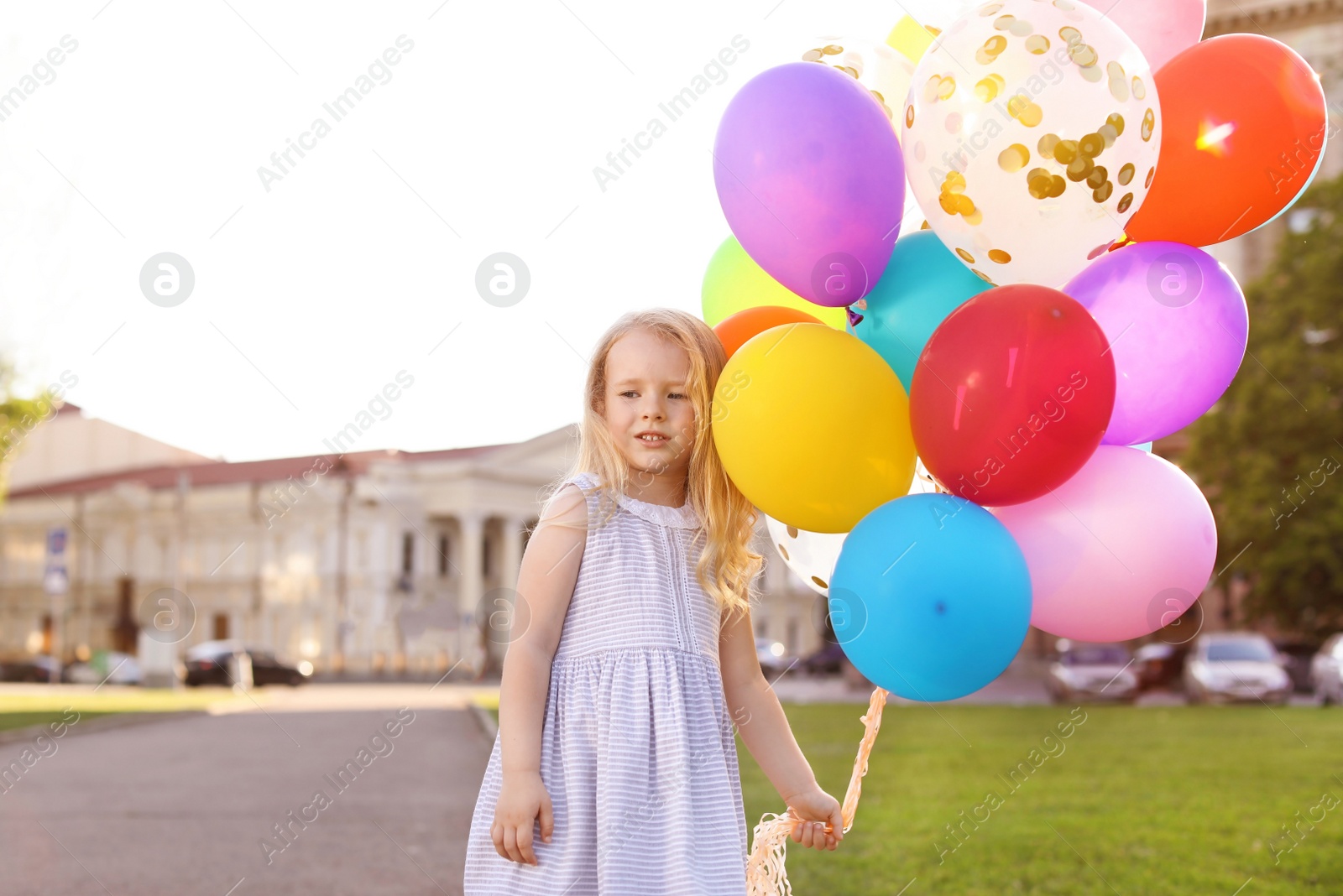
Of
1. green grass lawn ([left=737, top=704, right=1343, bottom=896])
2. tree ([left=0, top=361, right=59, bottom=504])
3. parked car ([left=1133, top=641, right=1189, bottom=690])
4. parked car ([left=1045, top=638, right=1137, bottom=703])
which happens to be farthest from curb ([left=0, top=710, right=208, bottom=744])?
parked car ([left=1133, top=641, right=1189, bottom=690])

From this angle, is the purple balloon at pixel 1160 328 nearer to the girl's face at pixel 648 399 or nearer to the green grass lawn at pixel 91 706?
the girl's face at pixel 648 399

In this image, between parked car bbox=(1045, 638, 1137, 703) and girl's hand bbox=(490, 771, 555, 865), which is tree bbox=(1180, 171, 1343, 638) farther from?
girl's hand bbox=(490, 771, 555, 865)

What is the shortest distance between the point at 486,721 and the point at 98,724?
5.38m

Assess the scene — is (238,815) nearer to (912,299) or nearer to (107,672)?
(912,299)

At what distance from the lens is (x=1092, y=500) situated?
269cm

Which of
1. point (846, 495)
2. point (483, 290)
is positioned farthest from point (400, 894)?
point (846, 495)

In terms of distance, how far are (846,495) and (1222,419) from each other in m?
24.0

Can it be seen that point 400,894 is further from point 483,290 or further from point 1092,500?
point 1092,500

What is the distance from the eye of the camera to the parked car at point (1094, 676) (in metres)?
20.5

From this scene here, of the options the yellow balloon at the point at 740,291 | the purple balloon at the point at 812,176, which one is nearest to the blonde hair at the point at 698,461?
the purple balloon at the point at 812,176

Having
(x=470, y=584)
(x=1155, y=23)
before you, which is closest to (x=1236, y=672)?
(x=1155, y=23)

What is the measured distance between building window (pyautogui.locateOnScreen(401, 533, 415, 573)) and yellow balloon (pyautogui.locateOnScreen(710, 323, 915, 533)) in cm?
5142

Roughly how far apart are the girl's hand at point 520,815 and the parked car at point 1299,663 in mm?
26287

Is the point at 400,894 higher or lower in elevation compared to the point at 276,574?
higher
